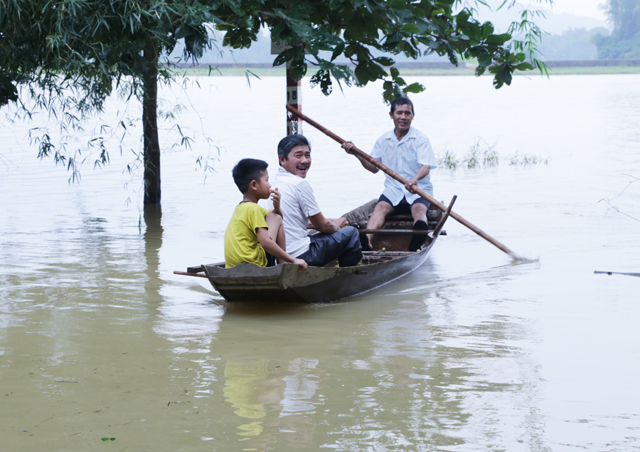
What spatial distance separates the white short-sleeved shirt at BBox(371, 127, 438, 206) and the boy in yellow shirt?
274 centimetres

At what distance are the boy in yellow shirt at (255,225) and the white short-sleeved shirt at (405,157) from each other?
8.98 ft

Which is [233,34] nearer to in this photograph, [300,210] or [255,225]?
[300,210]

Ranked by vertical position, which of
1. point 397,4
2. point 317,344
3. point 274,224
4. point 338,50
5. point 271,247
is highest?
point 397,4

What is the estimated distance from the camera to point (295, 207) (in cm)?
580

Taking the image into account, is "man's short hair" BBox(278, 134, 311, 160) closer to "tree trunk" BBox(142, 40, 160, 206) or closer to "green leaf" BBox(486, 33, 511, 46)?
"green leaf" BBox(486, 33, 511, 46)

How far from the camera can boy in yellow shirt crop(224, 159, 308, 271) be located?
539cm

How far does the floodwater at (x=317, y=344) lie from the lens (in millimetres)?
3600

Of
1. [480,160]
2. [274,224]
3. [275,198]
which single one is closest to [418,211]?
[274,224]

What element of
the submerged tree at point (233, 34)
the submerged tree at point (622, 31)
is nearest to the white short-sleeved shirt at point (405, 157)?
the submerged tree at point (233, 34)

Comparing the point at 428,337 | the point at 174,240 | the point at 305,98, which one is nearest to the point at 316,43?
the point at 428,337

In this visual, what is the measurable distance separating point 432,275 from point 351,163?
10.6 metres

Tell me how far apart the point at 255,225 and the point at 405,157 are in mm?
3005

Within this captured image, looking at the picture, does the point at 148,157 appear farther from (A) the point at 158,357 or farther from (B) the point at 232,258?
(A) the point at 158,357

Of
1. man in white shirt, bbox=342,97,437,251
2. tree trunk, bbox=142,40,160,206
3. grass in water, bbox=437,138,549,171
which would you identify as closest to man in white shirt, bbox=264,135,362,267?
man in white shirt, bbox=342,97,437,251
